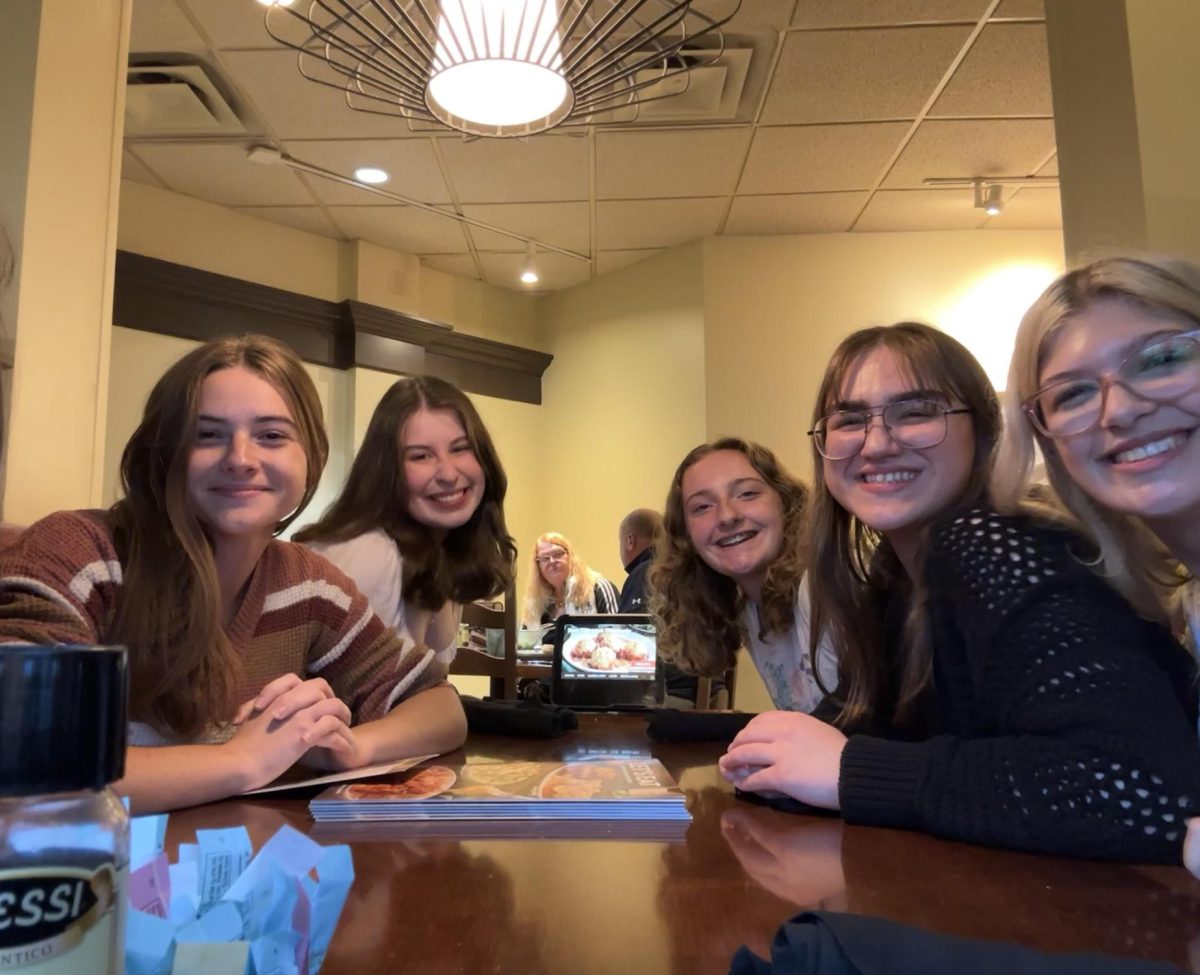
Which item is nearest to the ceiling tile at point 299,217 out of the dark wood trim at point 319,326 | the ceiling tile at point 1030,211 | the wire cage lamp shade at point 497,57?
the dark wood trim at point 319,326

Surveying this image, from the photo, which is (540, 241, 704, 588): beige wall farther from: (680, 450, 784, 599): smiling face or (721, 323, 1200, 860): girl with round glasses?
(721, 323, 1200, 860): girl with round glasses

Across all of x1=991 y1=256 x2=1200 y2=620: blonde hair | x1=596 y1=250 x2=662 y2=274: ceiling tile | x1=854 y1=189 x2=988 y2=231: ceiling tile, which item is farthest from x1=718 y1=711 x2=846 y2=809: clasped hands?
x1=596 y1=250 x2=662 y2=274: ceiling tile

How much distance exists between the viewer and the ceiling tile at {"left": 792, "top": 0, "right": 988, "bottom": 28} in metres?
2.71

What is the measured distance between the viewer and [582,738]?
1.25 metres

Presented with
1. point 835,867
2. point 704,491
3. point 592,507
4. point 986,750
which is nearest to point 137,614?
point 835,867

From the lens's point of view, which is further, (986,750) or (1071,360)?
(1071,360)

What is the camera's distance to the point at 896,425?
3.80ft

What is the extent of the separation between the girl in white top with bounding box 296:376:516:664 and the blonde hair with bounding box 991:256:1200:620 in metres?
1.04

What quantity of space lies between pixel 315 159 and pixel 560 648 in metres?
2.85

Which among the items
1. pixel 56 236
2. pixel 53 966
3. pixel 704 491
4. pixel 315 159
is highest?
pixel 315 159

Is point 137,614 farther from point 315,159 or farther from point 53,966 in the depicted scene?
point 315,159

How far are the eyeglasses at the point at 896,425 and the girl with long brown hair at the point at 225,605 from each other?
66cm

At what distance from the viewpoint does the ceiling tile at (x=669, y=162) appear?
137 inches

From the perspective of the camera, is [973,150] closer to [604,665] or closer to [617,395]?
[617,395]
